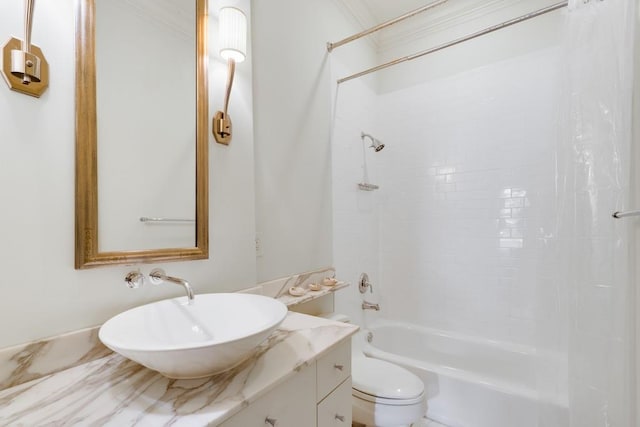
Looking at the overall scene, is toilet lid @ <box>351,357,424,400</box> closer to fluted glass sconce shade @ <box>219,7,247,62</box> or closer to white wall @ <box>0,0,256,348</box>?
white wall @ <box>0,0,256,348</box>

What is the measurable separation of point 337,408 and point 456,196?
5.65 ft

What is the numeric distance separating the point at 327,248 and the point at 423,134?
1226 millimetres

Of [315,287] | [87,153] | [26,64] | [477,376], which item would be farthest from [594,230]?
[26,64]

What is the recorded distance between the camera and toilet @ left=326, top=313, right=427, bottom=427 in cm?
134

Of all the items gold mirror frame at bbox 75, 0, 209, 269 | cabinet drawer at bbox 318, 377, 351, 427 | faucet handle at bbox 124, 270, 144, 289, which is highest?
gold mirror frame at bbox 75, 0, 209, 269

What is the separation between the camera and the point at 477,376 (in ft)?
5.37

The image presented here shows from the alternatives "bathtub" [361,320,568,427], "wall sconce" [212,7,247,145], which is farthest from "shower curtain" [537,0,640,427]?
"wall sconce" [212,7,247,145]

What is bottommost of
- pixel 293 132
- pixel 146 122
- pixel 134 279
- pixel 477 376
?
pixel 477 376

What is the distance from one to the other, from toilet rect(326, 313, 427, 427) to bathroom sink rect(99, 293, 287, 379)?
0.81 metres

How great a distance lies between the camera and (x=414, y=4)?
218 cm

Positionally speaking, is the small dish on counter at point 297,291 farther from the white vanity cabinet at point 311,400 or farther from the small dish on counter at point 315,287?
the white vanity cabinet at point 311,400

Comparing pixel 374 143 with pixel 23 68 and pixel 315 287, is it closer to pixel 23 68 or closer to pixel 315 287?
pixel 315 287

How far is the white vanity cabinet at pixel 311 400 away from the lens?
0.68 meters

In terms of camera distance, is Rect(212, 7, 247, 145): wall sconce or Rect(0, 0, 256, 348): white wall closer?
Rect(0, 0, 256, 348): white wall
